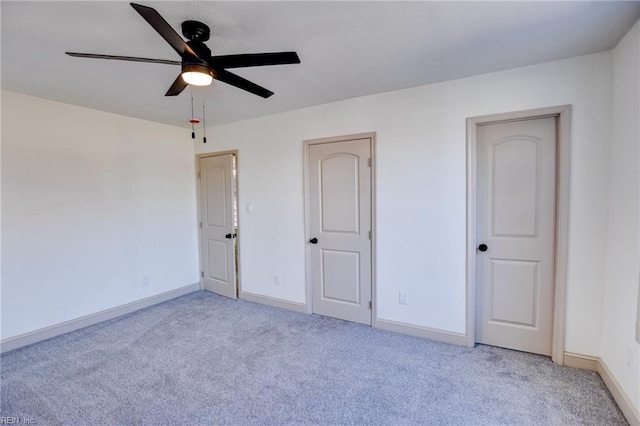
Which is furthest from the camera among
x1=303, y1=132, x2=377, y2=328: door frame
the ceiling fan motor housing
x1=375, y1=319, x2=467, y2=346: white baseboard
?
x1=303, y1=132, x2=377, y2=328: door frame

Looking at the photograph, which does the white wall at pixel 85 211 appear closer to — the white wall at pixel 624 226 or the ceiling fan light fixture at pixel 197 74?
the ceiling fan light fixture at pixel 197 74

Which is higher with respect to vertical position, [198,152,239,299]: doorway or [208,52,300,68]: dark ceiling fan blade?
[208,52,300,68]: dark ceiling fan blade

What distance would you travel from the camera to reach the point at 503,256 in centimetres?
272

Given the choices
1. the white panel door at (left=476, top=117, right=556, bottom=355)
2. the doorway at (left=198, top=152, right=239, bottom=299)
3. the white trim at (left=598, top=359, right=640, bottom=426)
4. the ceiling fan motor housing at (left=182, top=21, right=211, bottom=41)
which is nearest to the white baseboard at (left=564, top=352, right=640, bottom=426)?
the white trim at (left=598, top=359, right=640, bottom=426)

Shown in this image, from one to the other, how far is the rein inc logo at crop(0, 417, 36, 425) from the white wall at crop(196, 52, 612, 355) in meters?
2.39

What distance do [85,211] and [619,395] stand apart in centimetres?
501

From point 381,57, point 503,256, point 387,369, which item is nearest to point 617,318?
point 503,256

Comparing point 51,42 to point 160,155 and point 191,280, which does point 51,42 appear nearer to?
point 160,155

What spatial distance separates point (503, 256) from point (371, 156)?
1559mm

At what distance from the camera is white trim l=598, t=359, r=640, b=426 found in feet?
5.96

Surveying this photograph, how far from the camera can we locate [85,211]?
11.2 ft

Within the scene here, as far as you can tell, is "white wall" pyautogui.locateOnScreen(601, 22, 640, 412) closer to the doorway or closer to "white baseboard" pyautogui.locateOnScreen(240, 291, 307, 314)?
"white baseboard" pyautogui.locateOnScreen(240, 291, 307, 314)

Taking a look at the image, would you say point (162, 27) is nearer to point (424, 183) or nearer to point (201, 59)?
point (201, 59)

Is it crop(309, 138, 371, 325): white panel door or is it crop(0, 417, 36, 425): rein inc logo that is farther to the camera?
crop(309, 138, 371, 325): white panel door
